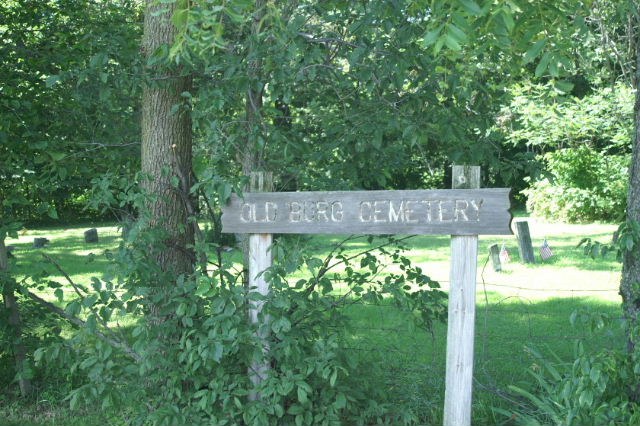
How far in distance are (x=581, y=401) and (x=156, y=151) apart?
10.6 feet

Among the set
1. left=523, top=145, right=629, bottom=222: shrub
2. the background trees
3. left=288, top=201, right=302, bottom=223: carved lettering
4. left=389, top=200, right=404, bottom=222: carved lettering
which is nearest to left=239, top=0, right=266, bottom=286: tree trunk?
Result: the background trees

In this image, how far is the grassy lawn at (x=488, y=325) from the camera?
190 inches

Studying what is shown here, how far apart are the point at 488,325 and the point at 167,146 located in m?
4.13

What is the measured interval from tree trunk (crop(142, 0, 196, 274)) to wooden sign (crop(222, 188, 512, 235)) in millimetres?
681

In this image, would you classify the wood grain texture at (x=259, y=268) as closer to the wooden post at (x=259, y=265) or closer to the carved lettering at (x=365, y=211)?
the wooden post at (x=259, y=265)

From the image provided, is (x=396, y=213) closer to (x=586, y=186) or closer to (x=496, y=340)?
(x=496, y=340)

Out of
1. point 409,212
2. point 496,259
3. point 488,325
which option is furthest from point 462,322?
point 496,259

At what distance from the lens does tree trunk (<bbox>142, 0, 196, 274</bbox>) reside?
4852mm

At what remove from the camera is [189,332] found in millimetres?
3932

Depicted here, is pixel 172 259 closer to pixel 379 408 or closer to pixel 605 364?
pixel 379 408

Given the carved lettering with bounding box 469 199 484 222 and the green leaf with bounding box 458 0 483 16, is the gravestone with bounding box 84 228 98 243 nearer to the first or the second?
the carved lettering with bounding box 469 199 484 222

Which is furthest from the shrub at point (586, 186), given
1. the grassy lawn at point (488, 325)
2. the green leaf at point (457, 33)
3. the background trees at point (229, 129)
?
the green leaf at point (457, 33)

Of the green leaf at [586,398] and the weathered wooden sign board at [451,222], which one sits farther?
the green leaf at [586,398]

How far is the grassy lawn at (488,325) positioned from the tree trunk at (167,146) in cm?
65
